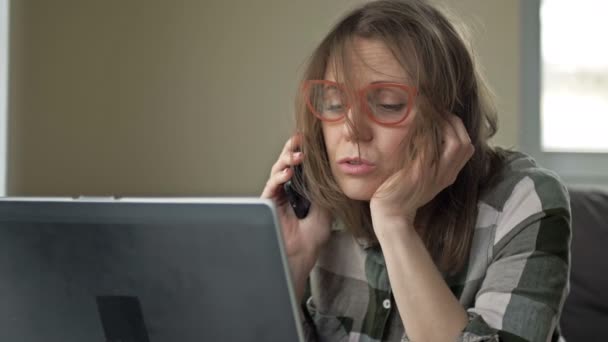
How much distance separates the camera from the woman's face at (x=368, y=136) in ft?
4.07

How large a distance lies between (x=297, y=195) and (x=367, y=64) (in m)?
0.29

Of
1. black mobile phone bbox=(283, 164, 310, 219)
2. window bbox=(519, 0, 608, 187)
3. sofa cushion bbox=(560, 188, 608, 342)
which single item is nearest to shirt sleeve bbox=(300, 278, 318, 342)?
black mobile phone bbox=(283, 164, 310, 219)

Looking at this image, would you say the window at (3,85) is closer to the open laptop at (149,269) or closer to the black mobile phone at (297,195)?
the black mobile phone at (297,195)

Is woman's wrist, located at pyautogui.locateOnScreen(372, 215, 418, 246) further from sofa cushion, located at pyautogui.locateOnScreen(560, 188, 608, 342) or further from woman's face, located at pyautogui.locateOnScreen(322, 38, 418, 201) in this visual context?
sofa cushion, located at pyautogui.locateOnScreen(560, 188, 608, 342)

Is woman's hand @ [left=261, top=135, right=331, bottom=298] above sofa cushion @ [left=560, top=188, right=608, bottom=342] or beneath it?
above

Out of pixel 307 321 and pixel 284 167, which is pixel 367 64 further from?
pixel 307 321

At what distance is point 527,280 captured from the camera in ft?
3.82

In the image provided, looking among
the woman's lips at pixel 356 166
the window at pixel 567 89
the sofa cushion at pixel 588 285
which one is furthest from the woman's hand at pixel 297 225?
the window at pixel 567 89

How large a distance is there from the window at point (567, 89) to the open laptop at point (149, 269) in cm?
244

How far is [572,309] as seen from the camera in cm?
168

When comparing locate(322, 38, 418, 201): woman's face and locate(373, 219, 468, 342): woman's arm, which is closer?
locate(373, 219, 468, 342): woman's arm

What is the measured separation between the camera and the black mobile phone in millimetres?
1438

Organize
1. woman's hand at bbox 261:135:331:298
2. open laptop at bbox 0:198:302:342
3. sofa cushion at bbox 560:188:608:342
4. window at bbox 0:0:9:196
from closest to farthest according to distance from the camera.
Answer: open laptop at bbox 0:198:302:342
woman's hand at bbox 261:135:331:298
sofa cushion at bbox 560:188:608:342
window at bbox 0:0:9:196

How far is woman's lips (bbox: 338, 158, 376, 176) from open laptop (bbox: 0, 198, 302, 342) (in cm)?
52
